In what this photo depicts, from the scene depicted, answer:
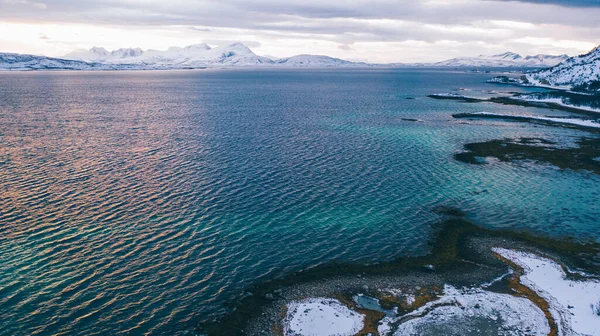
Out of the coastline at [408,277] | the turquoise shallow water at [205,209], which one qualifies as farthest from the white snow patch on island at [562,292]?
the turquoise shallow water at [205,209]

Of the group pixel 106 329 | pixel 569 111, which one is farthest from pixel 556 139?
pixel 106 329

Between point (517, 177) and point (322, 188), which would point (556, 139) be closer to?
point (517, 177)

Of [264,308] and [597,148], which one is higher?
[597,148]

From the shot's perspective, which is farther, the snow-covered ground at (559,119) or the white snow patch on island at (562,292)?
the snow-covered ground at (559,119)

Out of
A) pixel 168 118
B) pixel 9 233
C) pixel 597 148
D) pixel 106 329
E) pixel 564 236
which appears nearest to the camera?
pixel 106 329

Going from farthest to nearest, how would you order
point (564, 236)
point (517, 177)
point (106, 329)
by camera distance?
point (517, 177), point (564, 236), point (106, 329)

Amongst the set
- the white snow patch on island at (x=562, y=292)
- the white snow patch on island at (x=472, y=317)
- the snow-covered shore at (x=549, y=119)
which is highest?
the snow-covered shore at (x=549, y=119)

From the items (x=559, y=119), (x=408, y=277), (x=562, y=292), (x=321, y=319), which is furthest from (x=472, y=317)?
(x=559, y=119)

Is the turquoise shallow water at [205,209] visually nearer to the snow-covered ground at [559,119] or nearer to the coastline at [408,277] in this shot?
the coastline at [408,277]
